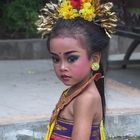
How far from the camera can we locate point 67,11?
Answer: 2514 millimetres

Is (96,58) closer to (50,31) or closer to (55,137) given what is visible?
(50,31)

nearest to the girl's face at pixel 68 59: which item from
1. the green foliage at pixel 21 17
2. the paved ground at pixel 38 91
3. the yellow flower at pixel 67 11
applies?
the yellow flower at pixel 67 11

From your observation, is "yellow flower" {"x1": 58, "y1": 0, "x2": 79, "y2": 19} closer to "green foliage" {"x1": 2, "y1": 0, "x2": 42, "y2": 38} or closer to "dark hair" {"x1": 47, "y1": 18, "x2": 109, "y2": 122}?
"dark hair" {"x1": 47, "y1": 18, "x2": 109, "y2": 122}

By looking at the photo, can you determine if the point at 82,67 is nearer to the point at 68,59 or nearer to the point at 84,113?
the point at 68,59

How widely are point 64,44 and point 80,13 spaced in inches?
6.6

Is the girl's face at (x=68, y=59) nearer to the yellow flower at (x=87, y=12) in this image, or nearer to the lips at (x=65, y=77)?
the lips at (x=65, y=77)

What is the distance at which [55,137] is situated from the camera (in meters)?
2.55

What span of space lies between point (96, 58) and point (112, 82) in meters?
4.93

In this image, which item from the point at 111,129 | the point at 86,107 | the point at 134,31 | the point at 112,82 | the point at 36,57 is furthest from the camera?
the point at 36,57

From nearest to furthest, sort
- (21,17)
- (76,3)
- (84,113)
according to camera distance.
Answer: (84,113) < (76,3) < (21,17)

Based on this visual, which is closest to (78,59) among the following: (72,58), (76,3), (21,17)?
(72,58)

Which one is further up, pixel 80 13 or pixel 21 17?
pixel 80 13

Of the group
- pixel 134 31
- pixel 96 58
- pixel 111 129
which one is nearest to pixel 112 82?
pixel 134 31

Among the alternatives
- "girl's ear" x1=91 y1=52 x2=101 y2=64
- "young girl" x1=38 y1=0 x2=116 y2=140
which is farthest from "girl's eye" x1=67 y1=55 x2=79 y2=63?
"girl's ear" x1=91 y1=52 x2=101 y2=64
